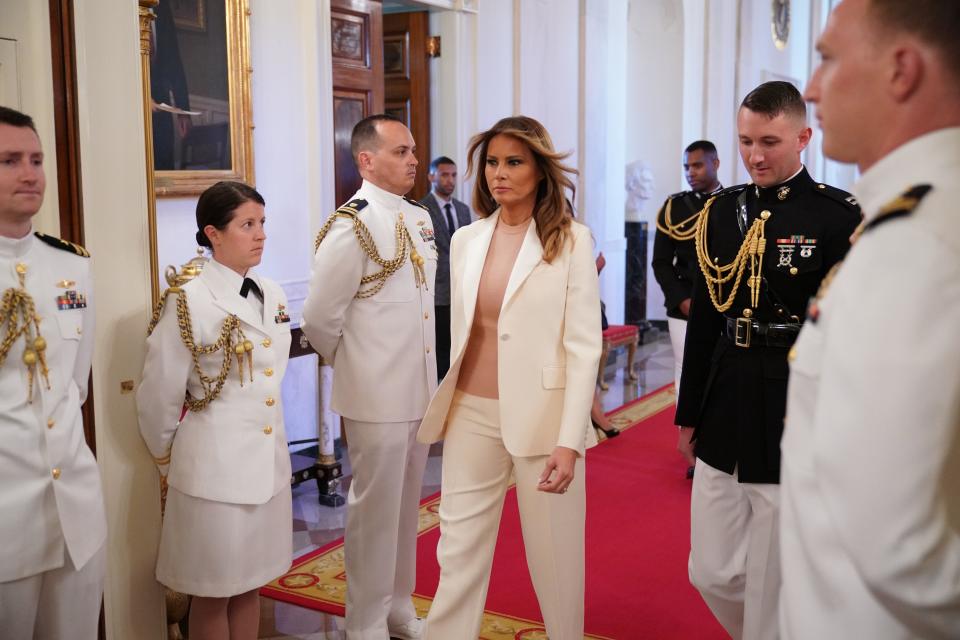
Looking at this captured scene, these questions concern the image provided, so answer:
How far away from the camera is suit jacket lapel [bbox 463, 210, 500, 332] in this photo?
2.88m

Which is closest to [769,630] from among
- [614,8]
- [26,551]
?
[26,551]

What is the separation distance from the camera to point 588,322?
280cm

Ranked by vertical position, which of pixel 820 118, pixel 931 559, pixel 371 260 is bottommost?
pixel 931 559

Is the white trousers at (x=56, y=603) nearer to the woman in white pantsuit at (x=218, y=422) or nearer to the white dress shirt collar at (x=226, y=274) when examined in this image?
the woman in white pantsuit at (x=218, y=422)

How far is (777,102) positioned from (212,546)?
79.9 inches

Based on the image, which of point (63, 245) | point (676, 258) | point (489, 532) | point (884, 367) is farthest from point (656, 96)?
point (884, 367)

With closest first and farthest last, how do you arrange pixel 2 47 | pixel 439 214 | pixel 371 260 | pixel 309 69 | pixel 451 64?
pixel 2 47 < pixel 371 260 < pixel 309 69 < pixel 439 214 < pixel 451 64

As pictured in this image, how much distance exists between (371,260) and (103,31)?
1.08 meters

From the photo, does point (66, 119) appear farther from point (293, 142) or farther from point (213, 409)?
point (293, 142)

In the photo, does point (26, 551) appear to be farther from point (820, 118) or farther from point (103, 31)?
point (820, 118)

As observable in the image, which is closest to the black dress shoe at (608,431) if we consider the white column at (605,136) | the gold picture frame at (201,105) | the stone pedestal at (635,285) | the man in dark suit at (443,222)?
the man in dark suit at (443,222)

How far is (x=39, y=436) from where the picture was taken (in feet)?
7.90

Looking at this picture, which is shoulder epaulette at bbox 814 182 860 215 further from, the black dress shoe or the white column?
the white column

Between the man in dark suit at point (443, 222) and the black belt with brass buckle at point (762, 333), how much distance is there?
3.54 meters
